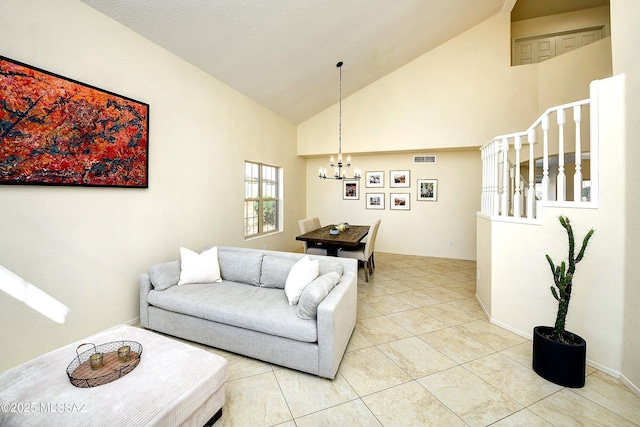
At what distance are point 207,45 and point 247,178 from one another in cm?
212

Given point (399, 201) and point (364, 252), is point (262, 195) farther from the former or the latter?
point (399, 201)

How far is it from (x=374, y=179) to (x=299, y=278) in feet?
14.8

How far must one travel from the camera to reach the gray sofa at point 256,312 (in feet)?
6.21

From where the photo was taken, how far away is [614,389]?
1.80m

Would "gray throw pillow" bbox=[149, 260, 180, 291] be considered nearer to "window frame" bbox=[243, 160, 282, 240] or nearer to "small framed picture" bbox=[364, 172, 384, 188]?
"window frame" bbox=[243, 160, 282, 240]

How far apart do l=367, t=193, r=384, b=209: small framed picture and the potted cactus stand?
434 cm

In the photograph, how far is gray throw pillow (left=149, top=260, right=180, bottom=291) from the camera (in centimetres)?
250

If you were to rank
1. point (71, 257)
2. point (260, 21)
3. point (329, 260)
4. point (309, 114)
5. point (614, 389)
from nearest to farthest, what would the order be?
1. point (614, 389)
2. point (71, 257)
3. point (329, 260)
4. point (260, 21)
5. point (309, 114)

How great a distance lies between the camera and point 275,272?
2.62 m

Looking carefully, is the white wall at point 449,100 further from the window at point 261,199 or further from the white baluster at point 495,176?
the white baluster at point 495,176

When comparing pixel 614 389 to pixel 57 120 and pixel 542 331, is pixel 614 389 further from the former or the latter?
pixel 57 120

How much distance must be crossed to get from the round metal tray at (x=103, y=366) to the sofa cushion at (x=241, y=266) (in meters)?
1.18

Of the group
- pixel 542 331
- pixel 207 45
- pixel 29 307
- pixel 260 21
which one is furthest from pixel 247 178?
pixel 542 331

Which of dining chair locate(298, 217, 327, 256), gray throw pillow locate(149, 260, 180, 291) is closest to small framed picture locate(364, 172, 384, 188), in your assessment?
dining chair locate(298, 217, 327, 256)
